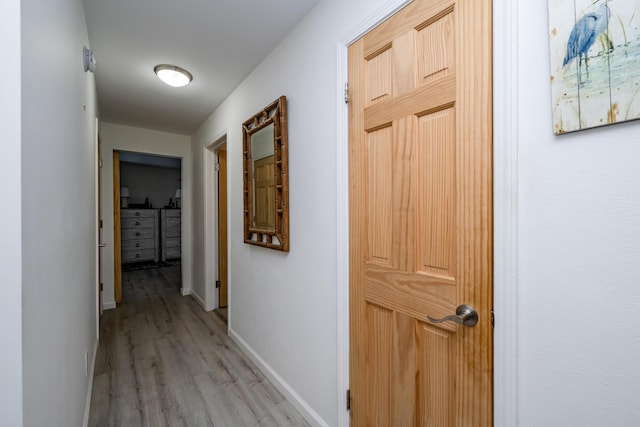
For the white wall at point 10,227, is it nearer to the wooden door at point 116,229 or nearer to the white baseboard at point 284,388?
the white baseboard at point 284,388

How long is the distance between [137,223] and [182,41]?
18.3 feet

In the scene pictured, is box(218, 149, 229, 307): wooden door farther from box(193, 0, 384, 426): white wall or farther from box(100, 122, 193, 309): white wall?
box(193, 0, 384, 426): white wall

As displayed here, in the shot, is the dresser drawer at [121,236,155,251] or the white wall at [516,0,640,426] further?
the dresser drawer at [121,236,155,251]

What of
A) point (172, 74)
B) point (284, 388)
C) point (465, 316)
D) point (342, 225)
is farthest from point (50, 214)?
point (172, 74)

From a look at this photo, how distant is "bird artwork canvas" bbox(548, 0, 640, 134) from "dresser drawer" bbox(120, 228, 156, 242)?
7346mm

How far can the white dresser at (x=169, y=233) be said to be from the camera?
6.64m

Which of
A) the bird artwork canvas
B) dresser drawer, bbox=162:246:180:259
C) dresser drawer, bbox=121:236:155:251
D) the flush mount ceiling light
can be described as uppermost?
the flush mount ceiling light

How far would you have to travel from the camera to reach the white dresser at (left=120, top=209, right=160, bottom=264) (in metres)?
6.12

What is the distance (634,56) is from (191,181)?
14.7ft

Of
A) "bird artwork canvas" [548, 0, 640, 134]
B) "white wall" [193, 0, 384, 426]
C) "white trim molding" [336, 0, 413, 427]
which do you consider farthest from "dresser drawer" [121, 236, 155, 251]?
"bird artwork canvas" [548, 0, 640, 134]

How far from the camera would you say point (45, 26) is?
34.2 inches

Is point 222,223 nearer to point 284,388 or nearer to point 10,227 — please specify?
point 284,388

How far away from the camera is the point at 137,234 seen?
6.30 metres

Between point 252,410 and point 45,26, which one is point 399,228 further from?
point 252,410
